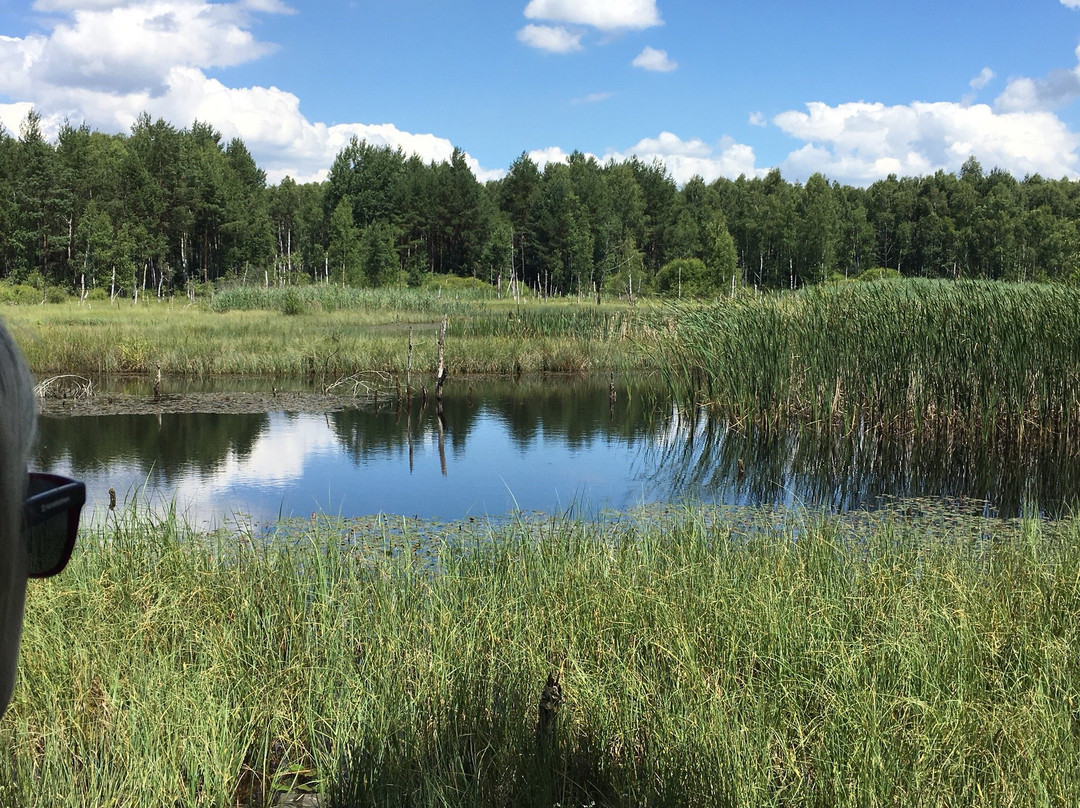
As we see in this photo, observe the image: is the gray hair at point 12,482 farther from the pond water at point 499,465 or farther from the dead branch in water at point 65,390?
the dead branch in water at point 65,390

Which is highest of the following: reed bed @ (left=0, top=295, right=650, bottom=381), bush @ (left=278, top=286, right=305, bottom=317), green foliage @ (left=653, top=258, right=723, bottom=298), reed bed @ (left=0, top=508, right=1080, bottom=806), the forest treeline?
the forest treeline

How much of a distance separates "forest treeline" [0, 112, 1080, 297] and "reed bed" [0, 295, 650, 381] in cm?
1853

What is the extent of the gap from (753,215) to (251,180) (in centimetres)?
4097

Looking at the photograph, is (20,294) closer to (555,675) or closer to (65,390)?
(65,390)

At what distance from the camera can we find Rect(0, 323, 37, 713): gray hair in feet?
2.03

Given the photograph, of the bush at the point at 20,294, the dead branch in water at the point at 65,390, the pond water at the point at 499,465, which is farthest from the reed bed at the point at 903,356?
the bush at the point at 20,294

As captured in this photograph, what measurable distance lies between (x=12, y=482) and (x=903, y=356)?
11.5 m

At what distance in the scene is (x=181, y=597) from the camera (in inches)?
173

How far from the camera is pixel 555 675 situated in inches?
119

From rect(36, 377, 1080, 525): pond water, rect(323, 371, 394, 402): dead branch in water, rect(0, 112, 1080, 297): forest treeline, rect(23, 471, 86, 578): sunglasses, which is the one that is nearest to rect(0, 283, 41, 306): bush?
rect(0, 112, 1080, 297): forest treeline

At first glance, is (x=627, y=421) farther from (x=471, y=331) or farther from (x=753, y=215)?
(x=753, y=215)

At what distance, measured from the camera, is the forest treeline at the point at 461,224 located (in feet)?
155

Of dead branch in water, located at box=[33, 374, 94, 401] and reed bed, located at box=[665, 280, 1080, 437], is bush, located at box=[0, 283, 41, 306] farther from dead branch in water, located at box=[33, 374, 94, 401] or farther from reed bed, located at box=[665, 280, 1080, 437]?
reed bed, located at box=[665, 280, 1080, 437]

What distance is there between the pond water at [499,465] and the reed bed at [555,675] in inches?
111
